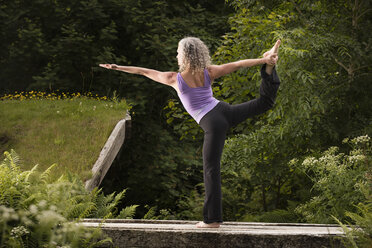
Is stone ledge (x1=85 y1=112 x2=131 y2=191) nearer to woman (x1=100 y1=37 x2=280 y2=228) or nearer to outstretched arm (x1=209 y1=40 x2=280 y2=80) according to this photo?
woman (x1=100 y1=37 x2=280 y2=228)

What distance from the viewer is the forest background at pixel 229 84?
7496mm

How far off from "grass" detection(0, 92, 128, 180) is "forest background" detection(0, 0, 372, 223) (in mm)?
1586

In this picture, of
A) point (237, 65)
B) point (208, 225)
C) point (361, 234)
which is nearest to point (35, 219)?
point (208, 225)

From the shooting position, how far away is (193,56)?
4402mm

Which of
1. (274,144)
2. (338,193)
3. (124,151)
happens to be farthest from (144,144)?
(338,193)

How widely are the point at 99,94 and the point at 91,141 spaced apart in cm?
443

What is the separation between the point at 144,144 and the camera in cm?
1314

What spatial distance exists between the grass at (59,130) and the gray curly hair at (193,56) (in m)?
3.98

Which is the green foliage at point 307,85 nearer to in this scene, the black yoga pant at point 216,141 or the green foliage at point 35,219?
the black yoga pant at point 216,141

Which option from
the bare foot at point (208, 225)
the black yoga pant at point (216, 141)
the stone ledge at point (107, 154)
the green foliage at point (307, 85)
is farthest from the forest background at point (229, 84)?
the bare foot at point (208, 225)

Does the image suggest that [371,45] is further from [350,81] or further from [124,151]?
[124,151]

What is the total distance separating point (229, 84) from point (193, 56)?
5.81 meters

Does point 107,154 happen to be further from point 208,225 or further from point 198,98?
point 208,225

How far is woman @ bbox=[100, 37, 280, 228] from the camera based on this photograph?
4195 millimetres
